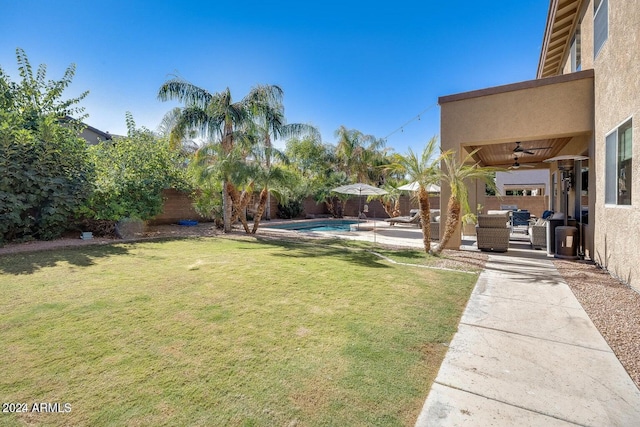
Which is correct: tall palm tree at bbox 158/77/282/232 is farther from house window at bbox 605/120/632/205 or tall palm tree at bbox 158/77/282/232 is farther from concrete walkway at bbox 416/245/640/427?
house window at bbox 605/120/632/205

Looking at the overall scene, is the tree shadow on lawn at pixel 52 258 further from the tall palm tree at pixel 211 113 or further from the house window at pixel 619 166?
the house window at pixel 619 166

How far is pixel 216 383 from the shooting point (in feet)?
8.68

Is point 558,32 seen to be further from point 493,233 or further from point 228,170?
point 228,170

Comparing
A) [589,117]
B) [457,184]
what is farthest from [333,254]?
[589,117]

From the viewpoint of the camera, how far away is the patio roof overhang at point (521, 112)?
830 cm

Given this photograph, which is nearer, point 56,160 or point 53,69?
point 56,160

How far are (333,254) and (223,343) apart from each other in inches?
239

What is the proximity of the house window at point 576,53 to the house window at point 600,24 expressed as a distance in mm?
2220

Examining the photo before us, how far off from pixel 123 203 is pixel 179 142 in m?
5.11

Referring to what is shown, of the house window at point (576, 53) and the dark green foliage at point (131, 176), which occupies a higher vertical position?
the house window at point (576, 53)

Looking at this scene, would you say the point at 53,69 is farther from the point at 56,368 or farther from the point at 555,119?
the point at 555,119

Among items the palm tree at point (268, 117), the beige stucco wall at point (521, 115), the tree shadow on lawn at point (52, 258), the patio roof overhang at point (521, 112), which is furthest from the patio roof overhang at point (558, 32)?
the tree shadow on lawn at point (52, 258)

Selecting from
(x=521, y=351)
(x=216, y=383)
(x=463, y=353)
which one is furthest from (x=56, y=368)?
(x=521, y=351)

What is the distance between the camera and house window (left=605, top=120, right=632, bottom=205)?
588 cm
